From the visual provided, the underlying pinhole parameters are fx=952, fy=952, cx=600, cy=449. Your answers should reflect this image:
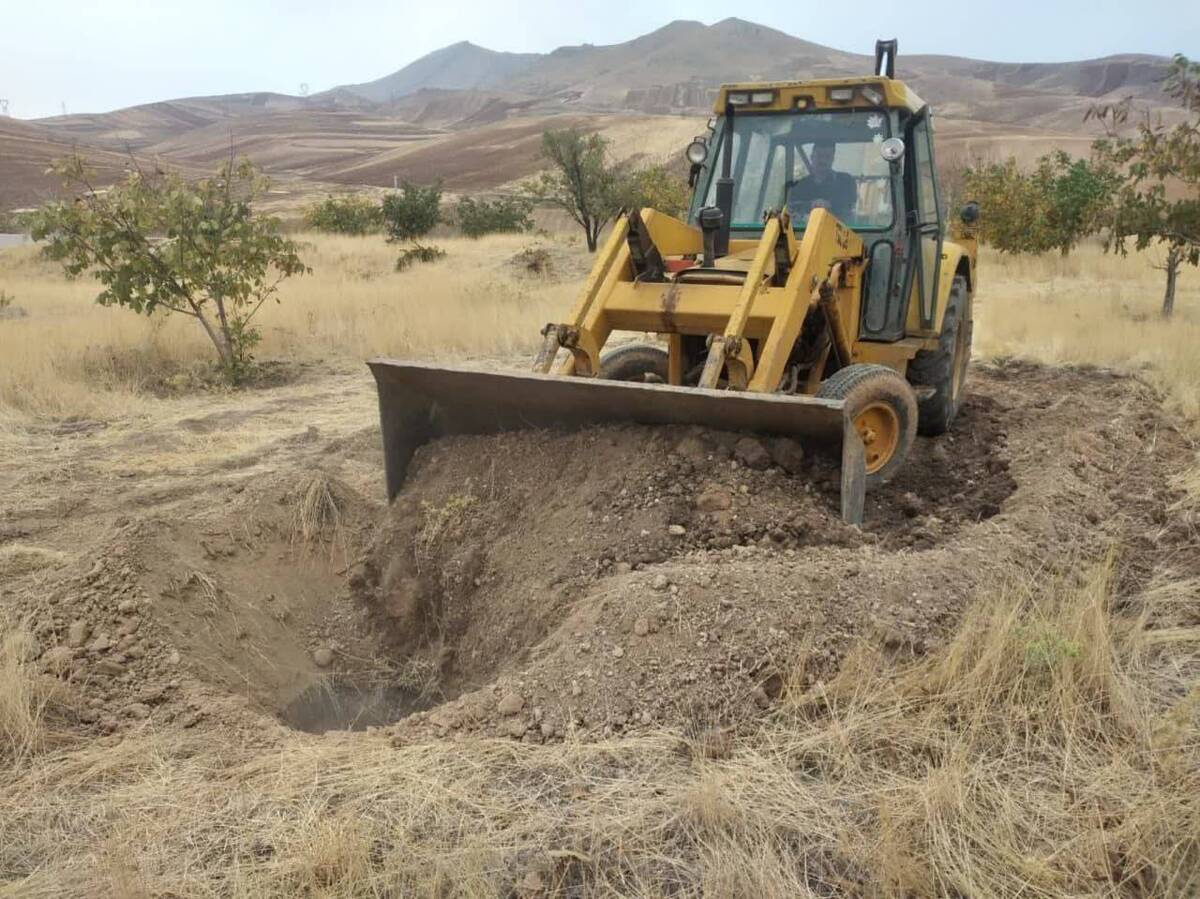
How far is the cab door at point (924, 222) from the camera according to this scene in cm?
583

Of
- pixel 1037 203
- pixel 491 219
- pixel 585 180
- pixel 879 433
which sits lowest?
pixel 491 219

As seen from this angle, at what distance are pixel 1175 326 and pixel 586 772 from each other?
10548 millimetres

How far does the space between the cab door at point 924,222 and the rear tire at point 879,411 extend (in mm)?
1199

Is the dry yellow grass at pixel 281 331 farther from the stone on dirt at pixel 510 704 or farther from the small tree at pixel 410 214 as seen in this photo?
the small tree at pixel 410 214

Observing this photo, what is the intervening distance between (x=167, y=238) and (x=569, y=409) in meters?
7.55

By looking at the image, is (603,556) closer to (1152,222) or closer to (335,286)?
(1152,222)

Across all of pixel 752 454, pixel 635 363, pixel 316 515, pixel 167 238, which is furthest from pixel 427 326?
pixel 752 454

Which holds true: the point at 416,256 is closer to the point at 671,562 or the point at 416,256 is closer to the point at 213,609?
the point at 213,609

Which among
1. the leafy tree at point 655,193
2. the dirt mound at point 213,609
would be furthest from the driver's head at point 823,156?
the leafy tree at point 655,193

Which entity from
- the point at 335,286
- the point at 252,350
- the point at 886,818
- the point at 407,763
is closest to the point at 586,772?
the point at 407,763

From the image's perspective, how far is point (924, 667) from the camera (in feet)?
11.1

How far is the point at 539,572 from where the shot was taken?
4.44m

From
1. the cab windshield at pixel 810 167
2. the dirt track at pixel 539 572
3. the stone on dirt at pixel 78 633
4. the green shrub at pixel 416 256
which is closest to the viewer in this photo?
the dirt track at pixel 539 572

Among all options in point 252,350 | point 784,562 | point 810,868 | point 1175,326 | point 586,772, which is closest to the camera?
point 810,868
